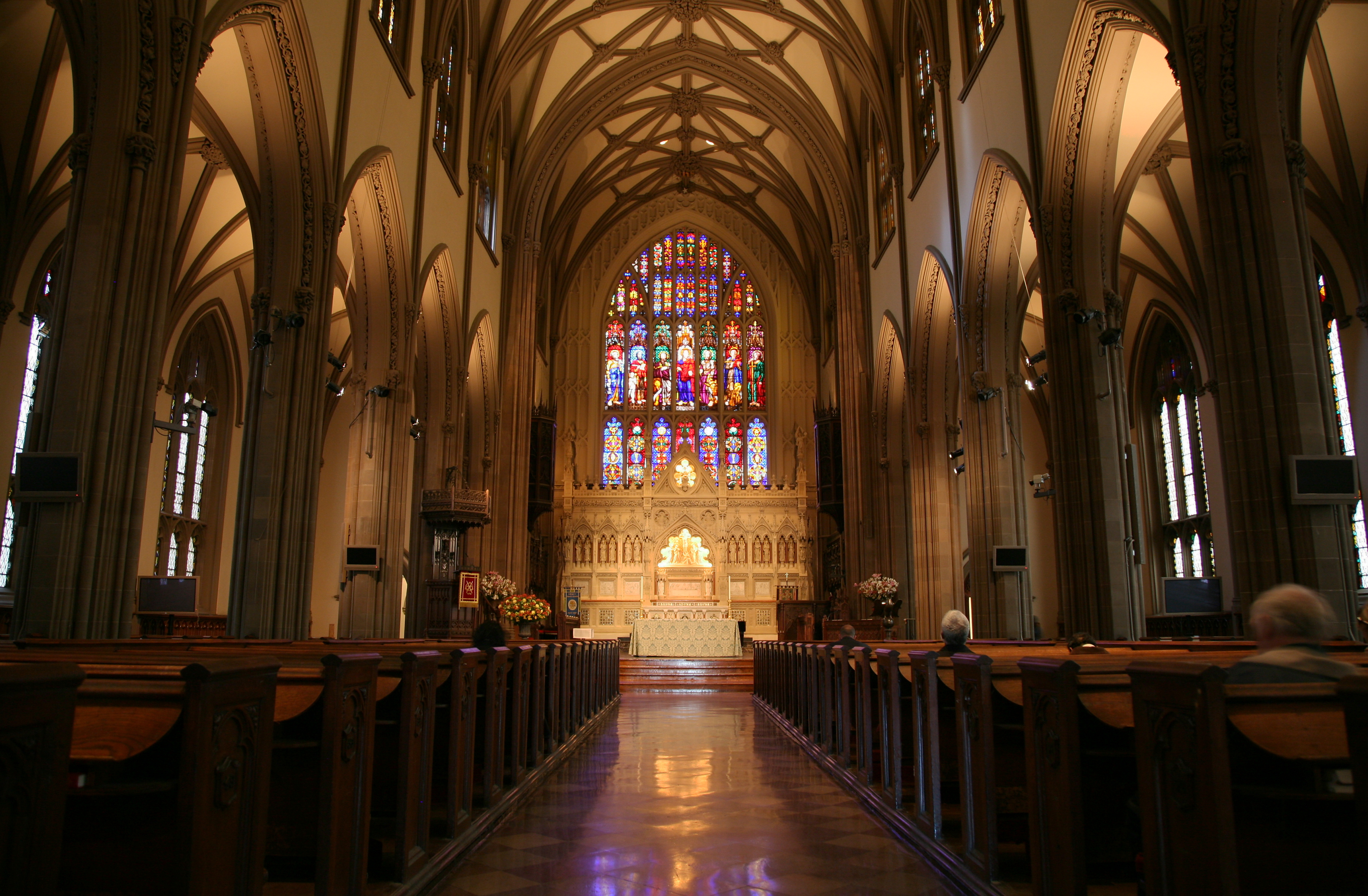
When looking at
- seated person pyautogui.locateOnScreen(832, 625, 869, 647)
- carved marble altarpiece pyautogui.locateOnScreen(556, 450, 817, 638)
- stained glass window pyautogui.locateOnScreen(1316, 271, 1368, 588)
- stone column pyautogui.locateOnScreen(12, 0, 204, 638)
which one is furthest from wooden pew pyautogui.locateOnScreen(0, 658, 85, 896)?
carved marble altarpiece pyautogui.locateOnScreen(556, 450, 817, 638)

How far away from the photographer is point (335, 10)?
1088 cm

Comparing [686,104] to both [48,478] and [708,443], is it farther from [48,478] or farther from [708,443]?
[48,478]

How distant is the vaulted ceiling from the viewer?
18438mm

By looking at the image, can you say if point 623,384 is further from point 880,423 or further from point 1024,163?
point 1024,163

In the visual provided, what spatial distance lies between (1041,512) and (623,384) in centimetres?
1247

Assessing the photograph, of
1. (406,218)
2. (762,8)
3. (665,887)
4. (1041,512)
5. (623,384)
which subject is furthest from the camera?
(623,384)

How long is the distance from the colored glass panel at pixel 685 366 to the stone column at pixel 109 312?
67.8 feet

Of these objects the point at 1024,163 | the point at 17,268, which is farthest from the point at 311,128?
the point at 1024,163

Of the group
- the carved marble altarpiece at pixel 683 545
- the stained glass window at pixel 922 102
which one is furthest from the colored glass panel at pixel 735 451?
the stained glass window at pixel 922 102

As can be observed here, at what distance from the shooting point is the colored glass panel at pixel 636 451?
1077 inches

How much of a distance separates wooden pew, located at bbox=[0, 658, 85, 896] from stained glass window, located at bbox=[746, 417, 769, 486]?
25.4 metres

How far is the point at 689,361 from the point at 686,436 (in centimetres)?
240

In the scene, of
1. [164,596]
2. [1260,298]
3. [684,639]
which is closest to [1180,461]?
[684,639]

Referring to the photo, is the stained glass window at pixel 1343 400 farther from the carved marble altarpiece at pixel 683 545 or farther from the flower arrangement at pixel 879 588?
the carved marble altarpiece at pixel 683 545
